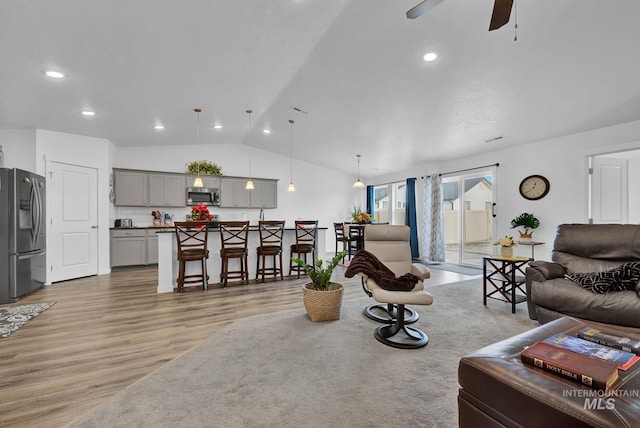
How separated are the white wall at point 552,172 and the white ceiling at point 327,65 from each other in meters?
0.25

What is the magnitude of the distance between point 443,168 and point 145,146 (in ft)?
23.2

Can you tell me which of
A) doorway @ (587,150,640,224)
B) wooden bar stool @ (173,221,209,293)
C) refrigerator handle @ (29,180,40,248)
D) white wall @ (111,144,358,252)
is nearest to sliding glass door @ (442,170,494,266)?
doorway @ (587,150,640,224)

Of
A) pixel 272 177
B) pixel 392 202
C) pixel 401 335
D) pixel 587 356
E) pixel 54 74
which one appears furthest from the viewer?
pixel 392 202

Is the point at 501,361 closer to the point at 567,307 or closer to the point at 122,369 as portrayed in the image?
the point at 567,307

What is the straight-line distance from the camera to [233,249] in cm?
443

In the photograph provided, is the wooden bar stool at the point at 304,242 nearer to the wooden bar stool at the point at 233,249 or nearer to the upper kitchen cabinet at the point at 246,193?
the wooden bar stool at the point at 233,249

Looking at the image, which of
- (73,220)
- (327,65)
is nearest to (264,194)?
(73,220)

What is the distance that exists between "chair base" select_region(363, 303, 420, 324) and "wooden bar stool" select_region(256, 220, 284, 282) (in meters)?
1.89

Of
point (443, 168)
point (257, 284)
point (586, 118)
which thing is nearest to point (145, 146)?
point (257, 284)

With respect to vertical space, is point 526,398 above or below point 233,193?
below

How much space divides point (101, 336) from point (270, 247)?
7.85 feet

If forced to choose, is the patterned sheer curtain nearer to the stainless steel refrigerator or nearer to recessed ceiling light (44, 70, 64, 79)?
recessed ceiling light (44, 70, 64, 79)

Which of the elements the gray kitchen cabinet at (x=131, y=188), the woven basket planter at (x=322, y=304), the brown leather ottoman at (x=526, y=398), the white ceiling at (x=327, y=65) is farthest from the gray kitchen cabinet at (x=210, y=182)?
the brown leather ottoman at (x=526, y=398)

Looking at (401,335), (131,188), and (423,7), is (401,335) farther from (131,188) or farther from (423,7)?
(131,188)
